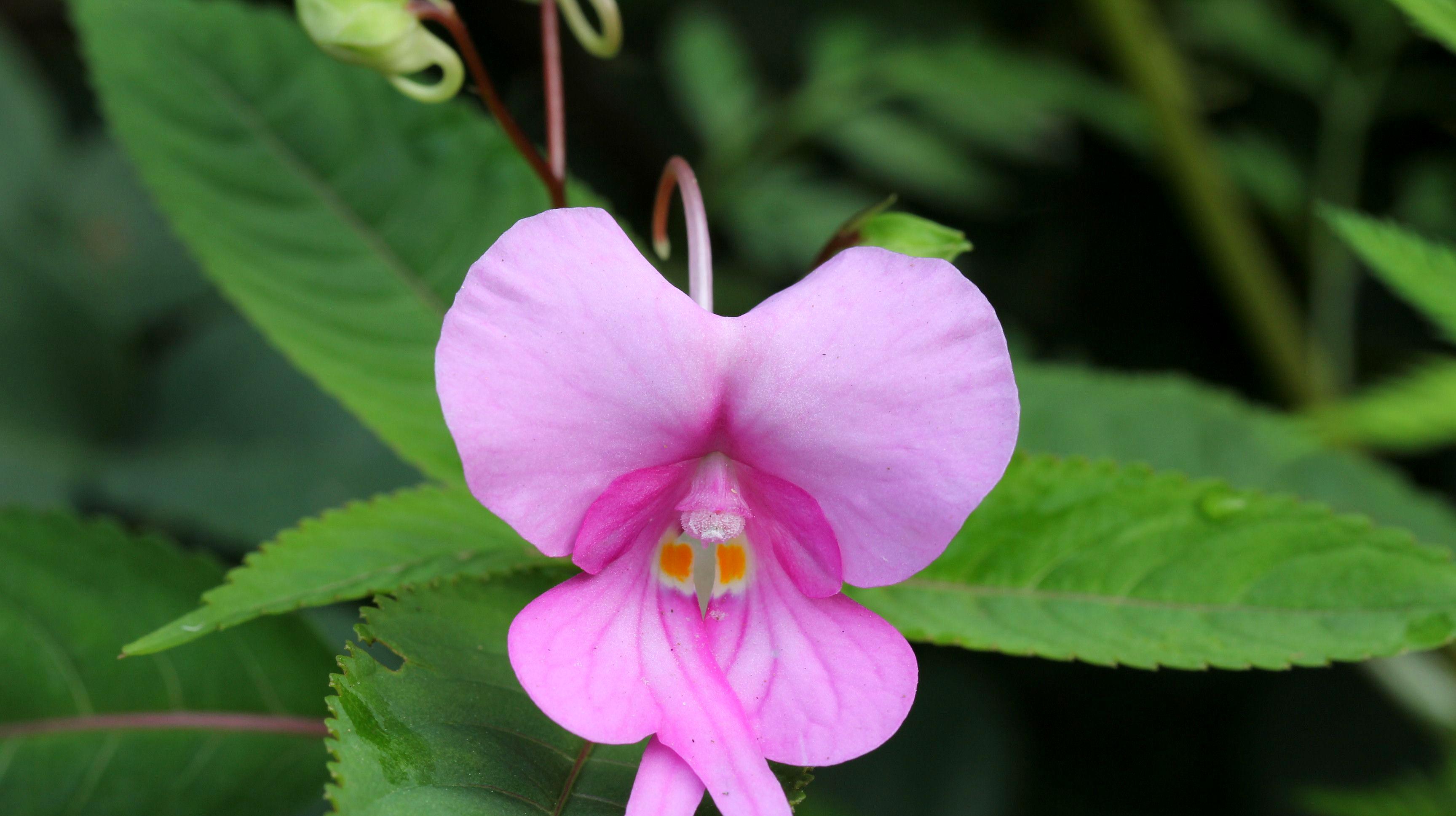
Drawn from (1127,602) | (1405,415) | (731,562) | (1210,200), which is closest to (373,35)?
(731,562)

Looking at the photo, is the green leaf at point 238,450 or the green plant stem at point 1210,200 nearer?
the green leaf at point 238,450

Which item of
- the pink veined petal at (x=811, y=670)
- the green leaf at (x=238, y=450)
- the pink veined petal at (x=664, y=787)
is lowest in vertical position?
the green leaf at (x=238, y=450)

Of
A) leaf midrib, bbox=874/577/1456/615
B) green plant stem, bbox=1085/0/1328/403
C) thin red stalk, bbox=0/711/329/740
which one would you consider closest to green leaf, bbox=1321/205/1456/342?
leaf midrib, bbox=874/577/1456/615

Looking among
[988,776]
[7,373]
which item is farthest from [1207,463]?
[7,373]

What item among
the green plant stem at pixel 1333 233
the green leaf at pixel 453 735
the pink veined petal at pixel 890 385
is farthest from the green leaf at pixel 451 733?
the green plant stem at pixel 1333 233

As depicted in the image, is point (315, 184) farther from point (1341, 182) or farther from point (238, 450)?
point (1341, 182)

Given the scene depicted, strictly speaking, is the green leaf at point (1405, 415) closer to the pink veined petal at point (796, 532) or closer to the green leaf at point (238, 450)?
the pink veined petal at point (796, 532)

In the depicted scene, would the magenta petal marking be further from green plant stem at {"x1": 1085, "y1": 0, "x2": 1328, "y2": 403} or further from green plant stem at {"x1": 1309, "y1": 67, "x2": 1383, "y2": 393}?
green plant stem at {"x1": 1309, "y1": 67, "x2": 1383, "y2": 393}
